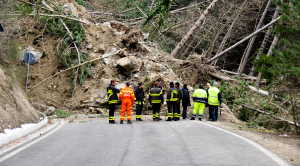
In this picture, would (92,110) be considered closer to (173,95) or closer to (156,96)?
(156,96)

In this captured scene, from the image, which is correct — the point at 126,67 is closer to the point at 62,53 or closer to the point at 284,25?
the point at 62,53

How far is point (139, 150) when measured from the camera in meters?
6.75

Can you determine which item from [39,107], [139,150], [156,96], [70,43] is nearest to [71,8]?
[70,43]

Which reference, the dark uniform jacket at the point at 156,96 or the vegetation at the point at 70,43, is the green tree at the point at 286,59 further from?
the vegetation at the point at 70,43

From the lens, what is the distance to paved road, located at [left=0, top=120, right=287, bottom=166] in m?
5.66

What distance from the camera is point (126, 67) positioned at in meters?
19.7

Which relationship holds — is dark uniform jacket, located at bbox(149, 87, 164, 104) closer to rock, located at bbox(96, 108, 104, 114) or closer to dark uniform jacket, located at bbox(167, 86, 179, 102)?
dark uniform jacket, located at bbox(167, 86, 179, 102)

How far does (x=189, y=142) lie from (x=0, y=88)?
22.3 ft

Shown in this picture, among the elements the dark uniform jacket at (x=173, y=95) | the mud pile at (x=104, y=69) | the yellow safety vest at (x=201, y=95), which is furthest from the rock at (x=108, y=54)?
the yellow safety vest at (x=201, y=95)

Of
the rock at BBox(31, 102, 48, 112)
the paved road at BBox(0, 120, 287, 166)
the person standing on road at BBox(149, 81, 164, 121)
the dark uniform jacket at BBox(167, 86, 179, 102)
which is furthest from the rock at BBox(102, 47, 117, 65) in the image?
the paved road at BBox(0, 120, 287, 166)

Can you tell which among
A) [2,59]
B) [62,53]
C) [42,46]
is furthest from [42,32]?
[2,59]

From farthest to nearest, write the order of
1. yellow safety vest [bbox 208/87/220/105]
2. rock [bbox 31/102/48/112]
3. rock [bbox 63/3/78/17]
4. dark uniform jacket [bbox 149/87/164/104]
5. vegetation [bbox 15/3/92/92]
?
1. rock [bbox 63/3/78/17]
2. vegetation [bbox 15/3/92/92]
3. rock [bbox 31/102/48/112]
4. yellow safety vest [bbox 208/87/220/105]
5. dark uniform jacket [bbox 149/87/164/104]

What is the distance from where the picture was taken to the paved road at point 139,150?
18.6ft

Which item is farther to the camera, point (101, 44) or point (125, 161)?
point (101, 44)
